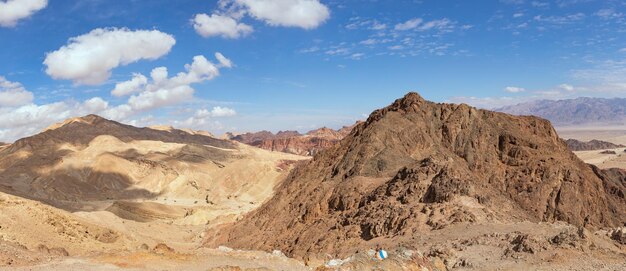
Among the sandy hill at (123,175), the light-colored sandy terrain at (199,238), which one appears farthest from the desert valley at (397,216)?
the sandy hill at (123,175)

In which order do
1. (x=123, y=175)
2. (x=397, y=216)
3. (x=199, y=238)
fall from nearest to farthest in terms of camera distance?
(x=397, y=216)
(x=199, y=238)
(x=123, y=175)

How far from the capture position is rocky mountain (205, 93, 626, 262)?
2789cm

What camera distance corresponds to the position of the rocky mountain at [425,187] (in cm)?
2789

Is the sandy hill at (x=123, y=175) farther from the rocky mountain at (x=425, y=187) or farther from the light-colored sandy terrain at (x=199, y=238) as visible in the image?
the rocky mountain at (x=425, y=187)

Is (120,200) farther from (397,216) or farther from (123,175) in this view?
(397,216)

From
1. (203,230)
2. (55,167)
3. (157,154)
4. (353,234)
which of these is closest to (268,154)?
(157,154)

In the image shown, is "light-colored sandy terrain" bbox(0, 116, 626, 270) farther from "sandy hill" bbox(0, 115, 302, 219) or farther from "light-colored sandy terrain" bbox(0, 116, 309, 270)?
"sandy hill" bbox(0, 115, 302, 219)

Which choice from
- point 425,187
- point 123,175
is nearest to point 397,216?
point 425,187

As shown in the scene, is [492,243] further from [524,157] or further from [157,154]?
[157,154]

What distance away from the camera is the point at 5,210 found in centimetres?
3042

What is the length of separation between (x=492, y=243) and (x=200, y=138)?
156034 mm

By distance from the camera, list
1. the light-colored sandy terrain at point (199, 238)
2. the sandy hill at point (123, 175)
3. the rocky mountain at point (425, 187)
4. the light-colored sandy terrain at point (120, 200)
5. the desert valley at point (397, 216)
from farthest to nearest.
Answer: the sandy hill at point (123, 175), the rocky mountain at point (425, 187), the light-colored sandy terrain at point (120, 200), the desert valley at point (397, 216), the light-colored sandy terrain at point (199, 238)

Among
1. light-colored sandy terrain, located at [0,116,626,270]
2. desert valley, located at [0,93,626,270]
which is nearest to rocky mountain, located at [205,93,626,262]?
desert valley, located at [0,93,626,270]

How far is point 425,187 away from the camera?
30000 mm
